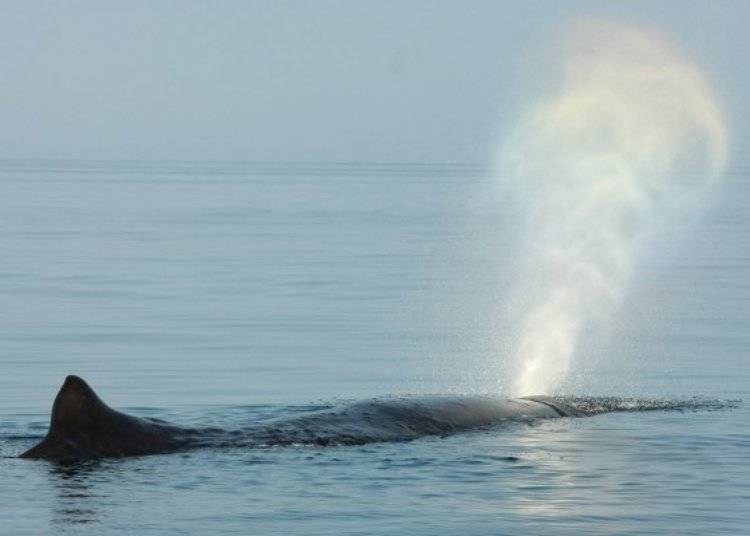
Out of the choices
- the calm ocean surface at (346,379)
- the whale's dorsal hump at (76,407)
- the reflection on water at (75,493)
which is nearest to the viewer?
the reflection on water at (75,493)

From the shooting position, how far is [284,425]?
17.0m

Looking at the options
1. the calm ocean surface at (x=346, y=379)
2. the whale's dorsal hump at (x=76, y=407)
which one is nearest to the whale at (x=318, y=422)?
the whale's dorsal hump at (x=76, y=407)

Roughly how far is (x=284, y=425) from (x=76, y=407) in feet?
8.74

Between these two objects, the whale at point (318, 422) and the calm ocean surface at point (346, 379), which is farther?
the whale at point (318, 422)

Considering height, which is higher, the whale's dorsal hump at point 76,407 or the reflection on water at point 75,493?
the whale's dorsal hump at point 76,407

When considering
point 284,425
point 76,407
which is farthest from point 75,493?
point 284,425

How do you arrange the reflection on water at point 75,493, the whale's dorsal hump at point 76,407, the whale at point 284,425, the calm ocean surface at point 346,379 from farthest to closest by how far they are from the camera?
the whale at point 284,425 < the whale's dorsal hump at point 76,407 < the calm ocean surface at point 346,379 < the reflection on water at point 75,493

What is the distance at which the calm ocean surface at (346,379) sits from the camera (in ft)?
44.0

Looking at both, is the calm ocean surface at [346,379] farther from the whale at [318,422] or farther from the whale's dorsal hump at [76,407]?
the whale's dorsal hump at [76,407]

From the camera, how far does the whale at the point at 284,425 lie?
49.7ft

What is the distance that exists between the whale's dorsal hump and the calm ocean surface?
47cm

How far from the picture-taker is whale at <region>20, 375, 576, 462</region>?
15156mm

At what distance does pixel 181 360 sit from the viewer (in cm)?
2427

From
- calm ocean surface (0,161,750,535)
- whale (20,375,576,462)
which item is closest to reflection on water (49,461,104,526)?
calm ocean surface (0,161,750,535)
